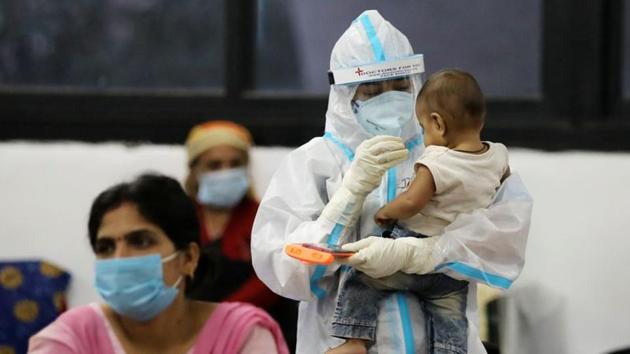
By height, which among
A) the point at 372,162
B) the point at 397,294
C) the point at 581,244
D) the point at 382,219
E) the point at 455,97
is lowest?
the point at 581,244

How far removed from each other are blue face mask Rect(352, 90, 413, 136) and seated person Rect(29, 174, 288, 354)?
0.75m

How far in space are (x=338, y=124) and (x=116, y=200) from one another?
0.76 meters

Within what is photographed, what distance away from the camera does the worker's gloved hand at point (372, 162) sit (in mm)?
2297

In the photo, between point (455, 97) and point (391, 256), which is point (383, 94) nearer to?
point (455, 97)

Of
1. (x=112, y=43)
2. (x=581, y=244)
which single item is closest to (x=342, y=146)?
(x=581, y=244)

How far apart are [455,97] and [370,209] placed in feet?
0.87

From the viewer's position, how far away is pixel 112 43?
16.4ft

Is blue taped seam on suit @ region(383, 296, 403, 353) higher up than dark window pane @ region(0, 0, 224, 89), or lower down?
lower down

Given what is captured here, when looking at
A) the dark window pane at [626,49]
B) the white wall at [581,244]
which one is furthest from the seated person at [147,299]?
the dark window pane at [626,49]

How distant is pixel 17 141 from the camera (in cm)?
489

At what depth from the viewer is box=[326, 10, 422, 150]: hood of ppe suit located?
2439mm

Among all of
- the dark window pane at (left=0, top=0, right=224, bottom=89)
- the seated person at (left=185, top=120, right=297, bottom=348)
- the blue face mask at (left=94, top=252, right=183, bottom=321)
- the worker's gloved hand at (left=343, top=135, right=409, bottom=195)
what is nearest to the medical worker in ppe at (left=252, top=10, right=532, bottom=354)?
the worker's gloved hand at (left=343, top=135, right=409, bottom=195)

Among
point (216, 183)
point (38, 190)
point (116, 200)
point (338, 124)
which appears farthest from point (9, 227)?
point (338, 124)

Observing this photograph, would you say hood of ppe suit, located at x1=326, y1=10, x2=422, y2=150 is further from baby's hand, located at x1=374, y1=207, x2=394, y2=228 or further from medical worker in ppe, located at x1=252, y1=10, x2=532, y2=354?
baby's hand, located at x1=374, y1=207, x2=394, y2=228
